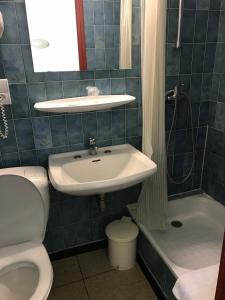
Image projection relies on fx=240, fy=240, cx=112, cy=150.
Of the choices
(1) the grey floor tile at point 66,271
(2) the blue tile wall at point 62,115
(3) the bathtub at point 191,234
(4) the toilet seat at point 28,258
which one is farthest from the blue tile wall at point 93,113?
(4) the toilet seat at point 28,258

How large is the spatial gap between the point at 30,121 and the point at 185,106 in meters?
1.13

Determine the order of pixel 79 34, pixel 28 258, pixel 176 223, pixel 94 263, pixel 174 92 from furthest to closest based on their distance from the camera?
pixel 176 223 < pixel 94 263 < pixel 174 92 < pixel 79 34 < pixel 28 258

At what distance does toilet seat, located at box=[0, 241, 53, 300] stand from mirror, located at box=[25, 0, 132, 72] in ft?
Answer: 3.34

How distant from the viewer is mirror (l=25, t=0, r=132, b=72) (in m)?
1.34

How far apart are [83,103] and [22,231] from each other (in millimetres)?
821

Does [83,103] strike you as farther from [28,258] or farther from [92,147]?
[28,258]

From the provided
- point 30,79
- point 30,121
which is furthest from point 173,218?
point 30,79

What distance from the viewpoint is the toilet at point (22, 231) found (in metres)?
1.26

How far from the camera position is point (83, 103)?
56.5 inches

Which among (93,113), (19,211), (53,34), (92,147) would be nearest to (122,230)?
(92,147)

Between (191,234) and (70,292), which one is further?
(191,234)

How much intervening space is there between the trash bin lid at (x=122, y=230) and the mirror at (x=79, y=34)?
43.8 inches

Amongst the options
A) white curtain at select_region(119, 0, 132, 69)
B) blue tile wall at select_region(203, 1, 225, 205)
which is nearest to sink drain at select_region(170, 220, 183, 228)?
blue tile wall at select_region(203, 1, 225, 205)

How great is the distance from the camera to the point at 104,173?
5.29 feet
